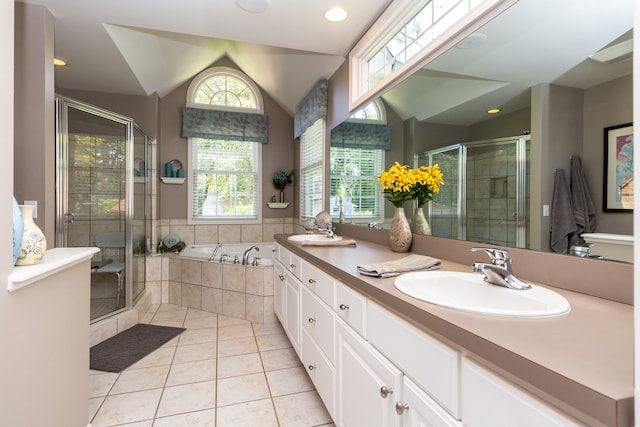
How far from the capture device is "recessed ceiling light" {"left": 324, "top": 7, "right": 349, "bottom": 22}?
85.0 inches

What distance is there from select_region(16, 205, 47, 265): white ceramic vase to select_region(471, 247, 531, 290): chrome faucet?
151 centimetres

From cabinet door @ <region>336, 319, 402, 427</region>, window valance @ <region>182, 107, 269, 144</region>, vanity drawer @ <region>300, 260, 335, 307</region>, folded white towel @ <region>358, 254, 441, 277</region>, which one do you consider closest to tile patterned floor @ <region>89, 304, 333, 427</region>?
cabinet door @ <region>336, 319, 402, 427</region>

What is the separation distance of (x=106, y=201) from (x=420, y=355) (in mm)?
3301

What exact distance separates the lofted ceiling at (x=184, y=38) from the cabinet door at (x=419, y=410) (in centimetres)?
218

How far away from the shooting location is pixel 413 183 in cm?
176

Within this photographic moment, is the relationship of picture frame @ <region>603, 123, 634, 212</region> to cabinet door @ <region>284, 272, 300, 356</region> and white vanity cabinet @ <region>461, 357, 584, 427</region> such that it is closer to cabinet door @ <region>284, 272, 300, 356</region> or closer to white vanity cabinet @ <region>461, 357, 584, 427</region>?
white vanity cabinet @ <region>461, 357, 584, 427</region>

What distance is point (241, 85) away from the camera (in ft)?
15.3

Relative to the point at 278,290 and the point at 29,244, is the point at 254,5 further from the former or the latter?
the point at 278,290

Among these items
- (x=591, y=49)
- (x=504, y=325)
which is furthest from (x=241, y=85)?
(x=504, y=325)

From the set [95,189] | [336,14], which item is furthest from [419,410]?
[95,189]

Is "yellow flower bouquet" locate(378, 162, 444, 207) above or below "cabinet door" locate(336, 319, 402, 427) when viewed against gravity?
above

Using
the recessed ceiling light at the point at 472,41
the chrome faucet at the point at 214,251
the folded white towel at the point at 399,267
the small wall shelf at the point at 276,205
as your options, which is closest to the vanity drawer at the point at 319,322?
the folded white towel at the point at 399,267

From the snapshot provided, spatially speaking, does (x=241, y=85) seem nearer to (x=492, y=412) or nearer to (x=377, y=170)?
(x=377, y=170)

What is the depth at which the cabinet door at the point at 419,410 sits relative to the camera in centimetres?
76
